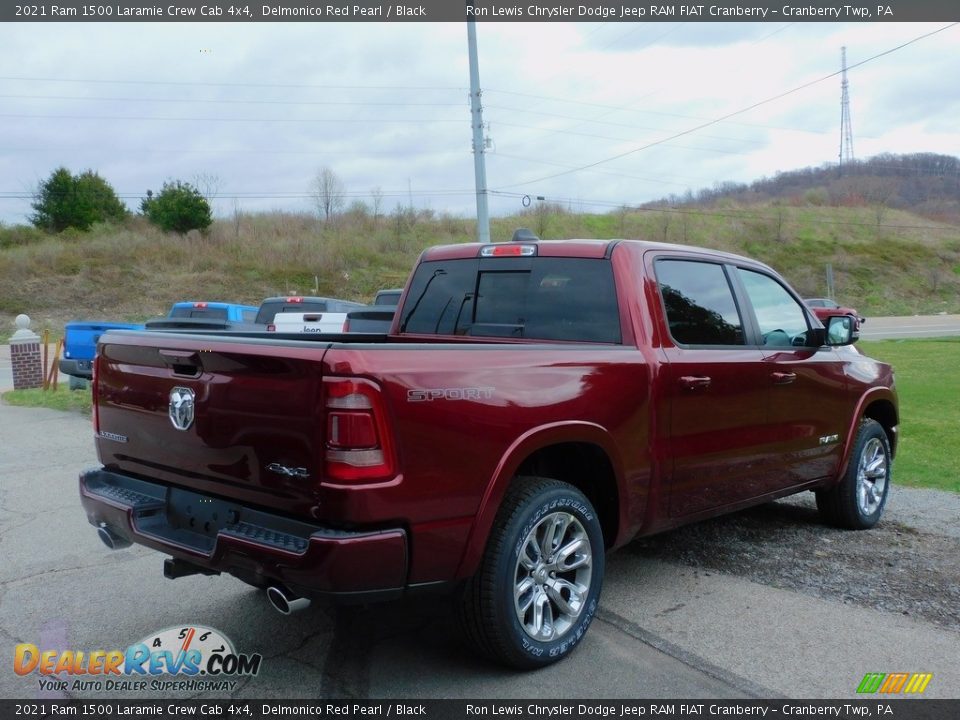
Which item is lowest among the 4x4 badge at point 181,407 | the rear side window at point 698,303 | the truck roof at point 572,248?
the 4x4 badge at point 181,407

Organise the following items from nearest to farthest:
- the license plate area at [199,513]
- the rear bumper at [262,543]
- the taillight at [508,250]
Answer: the rear bumper at [262,543] → the license plate area at [199,513] → the taillight at [508,250]

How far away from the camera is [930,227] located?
79.9 m

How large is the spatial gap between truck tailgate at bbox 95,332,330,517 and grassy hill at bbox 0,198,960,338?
34448mm

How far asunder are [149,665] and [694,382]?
9.84ft

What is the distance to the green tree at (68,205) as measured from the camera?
160 ft

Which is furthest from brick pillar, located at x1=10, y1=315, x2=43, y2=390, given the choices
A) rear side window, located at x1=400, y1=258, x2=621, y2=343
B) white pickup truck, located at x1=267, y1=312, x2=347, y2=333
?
rear side window, located at x1=400, y1=258, x2=621, y2=343

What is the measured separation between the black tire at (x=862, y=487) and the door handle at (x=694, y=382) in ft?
6.29

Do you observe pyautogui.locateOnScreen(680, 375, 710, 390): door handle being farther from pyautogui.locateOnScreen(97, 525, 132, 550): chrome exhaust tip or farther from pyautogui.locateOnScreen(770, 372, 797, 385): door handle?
pyautogui.locateOnScreen(97, 525, 132, 550): chrome exhaust tip

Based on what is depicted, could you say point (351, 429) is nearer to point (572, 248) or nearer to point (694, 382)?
point (572, 248)

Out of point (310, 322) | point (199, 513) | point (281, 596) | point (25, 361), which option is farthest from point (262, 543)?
point (25, 361)

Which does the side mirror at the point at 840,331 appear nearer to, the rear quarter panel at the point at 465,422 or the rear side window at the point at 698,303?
the rear side window at the point at 698,303

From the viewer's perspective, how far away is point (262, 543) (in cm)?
334

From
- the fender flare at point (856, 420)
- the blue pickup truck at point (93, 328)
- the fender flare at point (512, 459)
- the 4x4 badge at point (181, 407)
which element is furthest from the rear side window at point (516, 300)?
the blue pickup truck at point (93, 328)

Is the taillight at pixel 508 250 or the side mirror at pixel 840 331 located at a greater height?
the taillight at pixel 508 250
